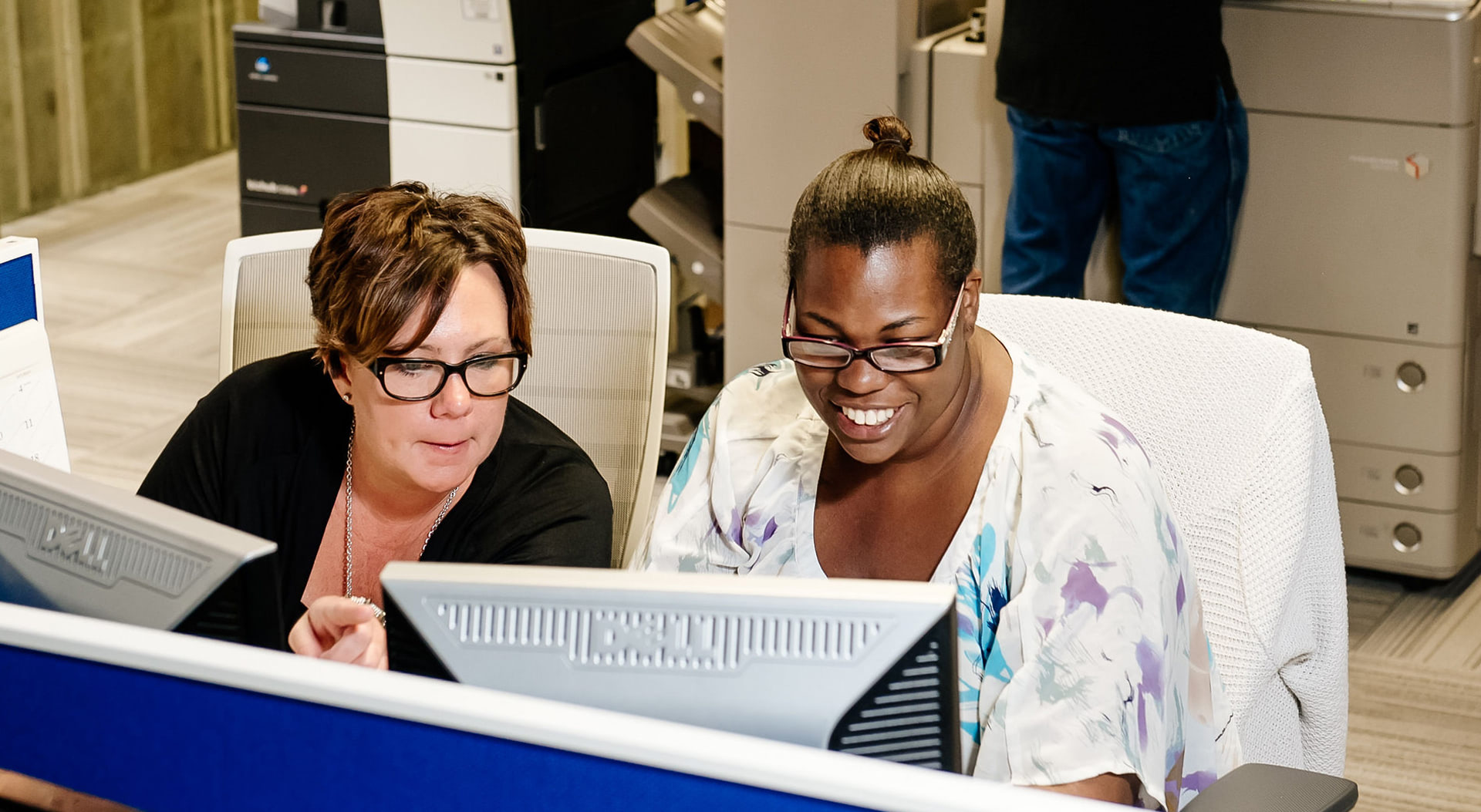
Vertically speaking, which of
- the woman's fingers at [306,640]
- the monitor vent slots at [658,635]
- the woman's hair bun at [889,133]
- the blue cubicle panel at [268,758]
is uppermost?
the woman's hair bun at [889,133]

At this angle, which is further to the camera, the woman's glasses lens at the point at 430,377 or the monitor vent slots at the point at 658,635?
the woman's glasses lens at the point at 430,377

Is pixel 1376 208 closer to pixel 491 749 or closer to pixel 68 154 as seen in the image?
pixel 491 749

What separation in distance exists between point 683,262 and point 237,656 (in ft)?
8.82

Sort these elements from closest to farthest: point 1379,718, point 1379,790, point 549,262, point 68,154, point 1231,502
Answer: point 1231,502 → point 549,262 → point 1379,790 → point 1379,718 → point 68,154

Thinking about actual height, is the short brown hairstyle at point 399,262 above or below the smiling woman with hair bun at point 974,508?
above

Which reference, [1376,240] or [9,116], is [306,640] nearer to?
[1376,240]

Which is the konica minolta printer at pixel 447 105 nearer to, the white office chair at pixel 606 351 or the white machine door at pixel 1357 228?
the white machine door at pixel 1357 228

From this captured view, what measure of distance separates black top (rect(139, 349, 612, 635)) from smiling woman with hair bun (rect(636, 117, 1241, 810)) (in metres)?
0.13

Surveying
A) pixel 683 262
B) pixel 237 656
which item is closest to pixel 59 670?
pixel 237 656

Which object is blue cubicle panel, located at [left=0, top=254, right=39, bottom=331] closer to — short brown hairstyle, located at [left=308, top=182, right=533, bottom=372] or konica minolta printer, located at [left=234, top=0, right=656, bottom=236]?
short brown hairstyle, located at [left=308, top=182, right=533, bottom=372]

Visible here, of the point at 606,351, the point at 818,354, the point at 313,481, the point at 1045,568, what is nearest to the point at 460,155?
the point at 606,351

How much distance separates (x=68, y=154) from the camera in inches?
224

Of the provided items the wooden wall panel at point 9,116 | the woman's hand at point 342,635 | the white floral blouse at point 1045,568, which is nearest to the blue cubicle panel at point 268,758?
the woman's hand at point 342,635

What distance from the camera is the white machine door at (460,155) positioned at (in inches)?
147
